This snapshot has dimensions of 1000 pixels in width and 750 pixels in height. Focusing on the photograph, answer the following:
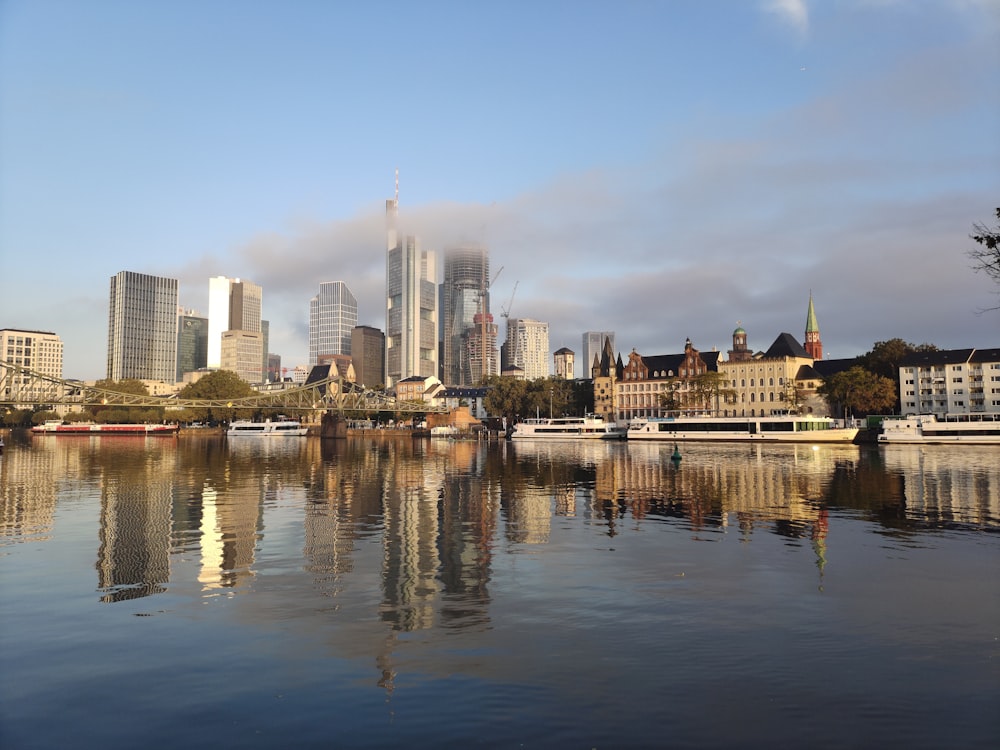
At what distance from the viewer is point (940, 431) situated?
12912 centimetres

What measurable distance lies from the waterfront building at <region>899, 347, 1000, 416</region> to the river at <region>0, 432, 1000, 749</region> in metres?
156

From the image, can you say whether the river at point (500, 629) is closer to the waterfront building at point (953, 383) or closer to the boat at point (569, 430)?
the boat at point (569, 430)

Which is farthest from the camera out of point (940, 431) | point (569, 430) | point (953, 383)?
point (569, 430)

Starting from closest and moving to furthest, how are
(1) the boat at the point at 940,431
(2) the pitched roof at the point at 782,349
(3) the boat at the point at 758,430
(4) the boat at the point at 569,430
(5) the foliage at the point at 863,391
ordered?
(1) the boat at the point at 940,431
(3) the boat at the point at 758,430
(5) the foliage at the point at 863,391
(4) the boat at the point at 569,430
(2) the pitched roof at the point at 782,349

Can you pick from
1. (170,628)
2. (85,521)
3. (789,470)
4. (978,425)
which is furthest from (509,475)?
(978,425)

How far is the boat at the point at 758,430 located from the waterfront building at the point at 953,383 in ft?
161

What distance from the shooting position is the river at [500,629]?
12.4 m

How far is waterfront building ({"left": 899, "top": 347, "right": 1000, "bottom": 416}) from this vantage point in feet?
546

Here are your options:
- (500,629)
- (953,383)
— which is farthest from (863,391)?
(500,629)

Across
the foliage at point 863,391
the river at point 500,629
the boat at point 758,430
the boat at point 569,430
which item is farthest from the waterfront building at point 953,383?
the river at point 500,629

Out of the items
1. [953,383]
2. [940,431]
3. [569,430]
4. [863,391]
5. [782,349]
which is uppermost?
[782,349]

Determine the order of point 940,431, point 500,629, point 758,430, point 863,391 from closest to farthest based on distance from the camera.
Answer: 1. point 500,629
2. point 940,431
3. point 758,430
4. point 863,391

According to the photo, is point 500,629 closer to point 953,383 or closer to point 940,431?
point 940,431

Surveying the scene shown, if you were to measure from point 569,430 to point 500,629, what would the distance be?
6028 inches
